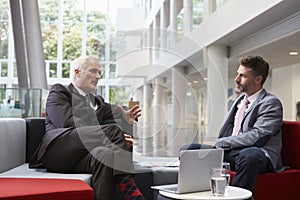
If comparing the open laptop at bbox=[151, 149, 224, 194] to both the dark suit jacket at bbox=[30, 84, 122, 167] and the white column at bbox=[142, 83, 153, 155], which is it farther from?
the white column at bbox=[142, 83, 153, 155]

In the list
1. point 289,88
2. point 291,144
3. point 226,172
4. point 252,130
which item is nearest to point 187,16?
point 289,88

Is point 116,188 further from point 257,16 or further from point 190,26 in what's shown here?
point 190,26

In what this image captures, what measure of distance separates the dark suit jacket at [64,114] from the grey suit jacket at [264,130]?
2.90 feet

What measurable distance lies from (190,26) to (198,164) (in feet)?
30.8

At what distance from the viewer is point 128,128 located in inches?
123

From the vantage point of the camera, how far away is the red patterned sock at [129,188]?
2.19 m

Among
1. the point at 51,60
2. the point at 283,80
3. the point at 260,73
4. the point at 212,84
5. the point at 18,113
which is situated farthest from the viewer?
the point at 51,60

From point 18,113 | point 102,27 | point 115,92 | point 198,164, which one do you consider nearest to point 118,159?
point 198,164

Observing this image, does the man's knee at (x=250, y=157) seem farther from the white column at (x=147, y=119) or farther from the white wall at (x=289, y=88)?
the white wall at (x=289, y=88)

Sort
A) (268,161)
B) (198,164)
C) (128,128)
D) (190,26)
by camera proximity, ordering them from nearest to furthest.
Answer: (198,164)
(268,161)
(128,128)
(190,26)

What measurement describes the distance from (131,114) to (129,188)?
730 mm

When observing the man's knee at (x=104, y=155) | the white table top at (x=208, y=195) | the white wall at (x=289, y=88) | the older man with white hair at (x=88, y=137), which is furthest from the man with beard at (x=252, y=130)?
the white wall at (x=289, y=88)

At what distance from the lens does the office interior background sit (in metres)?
2.92

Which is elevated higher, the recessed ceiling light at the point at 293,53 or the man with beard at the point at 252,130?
the recessed ceiling light at the point at 293,53
